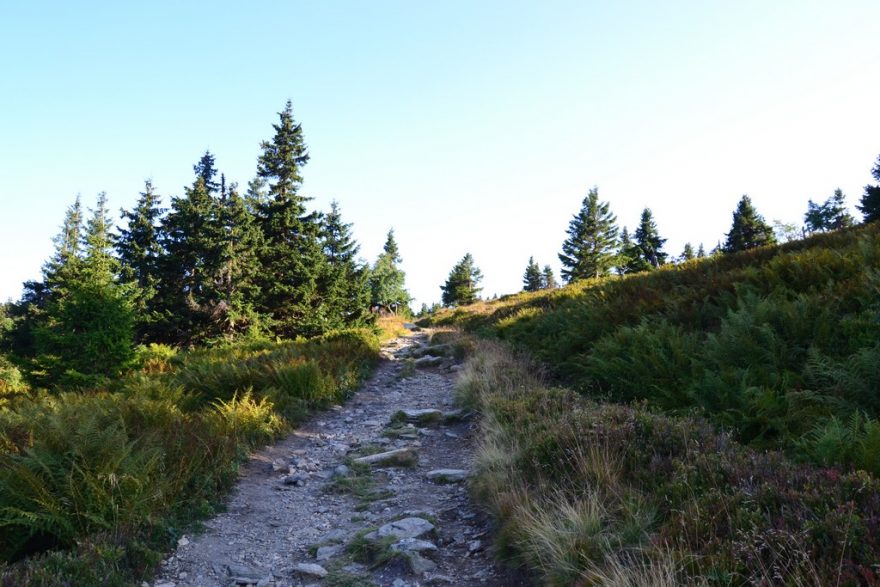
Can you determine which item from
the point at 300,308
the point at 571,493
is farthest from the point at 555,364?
the point at 300,308

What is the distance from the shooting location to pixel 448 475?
5852 millimetres

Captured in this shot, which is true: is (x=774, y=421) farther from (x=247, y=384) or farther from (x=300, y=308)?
(x=300, y=308)

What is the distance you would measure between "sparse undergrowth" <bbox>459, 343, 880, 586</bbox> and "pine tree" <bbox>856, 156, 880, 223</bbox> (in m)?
41.0

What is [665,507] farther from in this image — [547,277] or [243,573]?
[547,277]

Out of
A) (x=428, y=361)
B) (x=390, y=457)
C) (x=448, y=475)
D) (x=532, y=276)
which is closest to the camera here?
(x=448, y=475)

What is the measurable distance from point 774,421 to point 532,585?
3.03 metres

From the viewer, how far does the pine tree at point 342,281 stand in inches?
1065

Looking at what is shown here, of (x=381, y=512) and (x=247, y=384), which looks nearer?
(x=381, y=512)

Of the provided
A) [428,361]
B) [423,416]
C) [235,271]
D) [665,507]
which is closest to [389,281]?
[235,271]

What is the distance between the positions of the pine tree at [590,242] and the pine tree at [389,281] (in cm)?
2079

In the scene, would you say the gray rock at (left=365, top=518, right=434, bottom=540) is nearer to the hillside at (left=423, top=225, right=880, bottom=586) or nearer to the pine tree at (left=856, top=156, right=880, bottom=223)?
the hillside at (left=423, top=225, right=880, bottom=586)

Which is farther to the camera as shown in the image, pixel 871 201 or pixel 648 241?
pixel 648 241

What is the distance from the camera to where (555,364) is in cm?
977

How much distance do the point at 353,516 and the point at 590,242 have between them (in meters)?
51.1
